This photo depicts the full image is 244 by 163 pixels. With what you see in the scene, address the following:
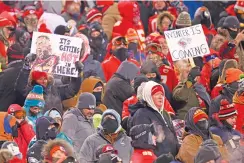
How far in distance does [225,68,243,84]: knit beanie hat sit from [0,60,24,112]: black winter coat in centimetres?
314

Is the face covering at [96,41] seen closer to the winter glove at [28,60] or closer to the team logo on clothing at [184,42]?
the team logo on clothing at [184,42]

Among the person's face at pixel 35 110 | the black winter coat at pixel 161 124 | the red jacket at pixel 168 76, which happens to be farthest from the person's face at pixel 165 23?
the black winter coat at pixel 161 124

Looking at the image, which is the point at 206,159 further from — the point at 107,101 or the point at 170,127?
the point at 107,101

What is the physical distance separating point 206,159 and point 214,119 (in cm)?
272

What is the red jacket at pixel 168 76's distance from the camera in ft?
73.0

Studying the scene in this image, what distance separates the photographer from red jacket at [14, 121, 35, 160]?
1894 cm

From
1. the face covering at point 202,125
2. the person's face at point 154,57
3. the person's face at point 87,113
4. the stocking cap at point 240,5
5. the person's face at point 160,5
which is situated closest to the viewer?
the face covering at point 202,125

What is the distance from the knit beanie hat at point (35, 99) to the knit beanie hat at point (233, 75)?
2968mm

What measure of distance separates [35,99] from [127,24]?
A: 6164mm

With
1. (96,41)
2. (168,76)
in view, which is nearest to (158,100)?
(168,76)

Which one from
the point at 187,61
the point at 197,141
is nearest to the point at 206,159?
the point at 197,141

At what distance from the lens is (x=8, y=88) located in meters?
20.6

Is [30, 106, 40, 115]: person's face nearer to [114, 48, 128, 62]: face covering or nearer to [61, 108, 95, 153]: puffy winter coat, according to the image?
[61, 108, 95, 153]: puffy winter coat

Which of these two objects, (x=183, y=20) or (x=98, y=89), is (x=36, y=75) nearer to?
(x=98, y=89)
